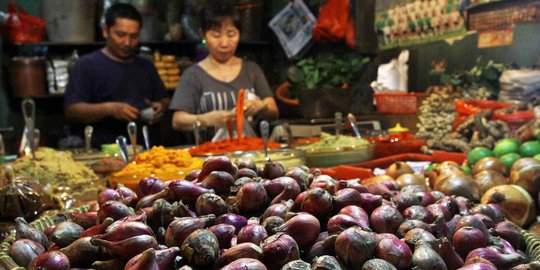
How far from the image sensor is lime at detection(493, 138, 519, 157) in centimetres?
228

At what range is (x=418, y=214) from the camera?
3.62 ft

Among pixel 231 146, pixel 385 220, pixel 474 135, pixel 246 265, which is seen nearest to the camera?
pixel 246 265

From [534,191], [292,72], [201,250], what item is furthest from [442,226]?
[292,72]

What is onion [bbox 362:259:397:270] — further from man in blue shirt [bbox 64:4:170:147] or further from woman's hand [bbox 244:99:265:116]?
man in blue shirt [bbox 64:4:170:147]

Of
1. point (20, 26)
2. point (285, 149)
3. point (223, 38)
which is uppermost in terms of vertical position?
point (20, 26)

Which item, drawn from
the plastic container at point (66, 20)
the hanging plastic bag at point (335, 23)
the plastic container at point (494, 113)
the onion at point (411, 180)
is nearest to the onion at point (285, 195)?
the onion at point (411, 180)

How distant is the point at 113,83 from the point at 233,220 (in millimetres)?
3119

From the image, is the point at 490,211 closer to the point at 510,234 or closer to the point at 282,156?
the point at 510,234

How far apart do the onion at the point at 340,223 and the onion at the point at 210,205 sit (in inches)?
8.1

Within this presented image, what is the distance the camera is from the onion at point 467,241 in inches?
39.9

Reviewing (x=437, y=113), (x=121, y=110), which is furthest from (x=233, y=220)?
(x=121, y=110)

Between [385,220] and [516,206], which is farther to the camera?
[516,206]

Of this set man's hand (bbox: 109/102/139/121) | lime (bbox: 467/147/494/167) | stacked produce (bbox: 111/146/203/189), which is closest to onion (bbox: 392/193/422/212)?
stacked produce (bbox: 111/146/203/189)

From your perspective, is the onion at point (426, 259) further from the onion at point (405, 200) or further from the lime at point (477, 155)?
the lime at point (477, 155)
